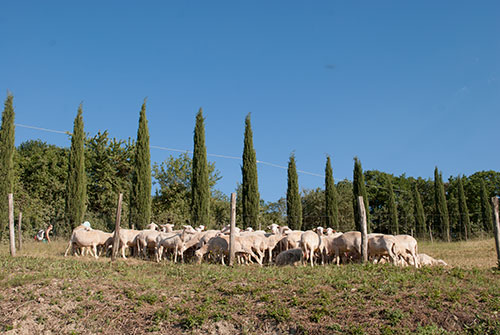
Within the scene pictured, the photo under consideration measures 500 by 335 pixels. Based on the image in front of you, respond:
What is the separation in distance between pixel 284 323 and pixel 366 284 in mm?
2733

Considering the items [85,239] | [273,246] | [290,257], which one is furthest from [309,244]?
[85,239]

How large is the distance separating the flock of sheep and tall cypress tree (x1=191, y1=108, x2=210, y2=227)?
26.0 feet

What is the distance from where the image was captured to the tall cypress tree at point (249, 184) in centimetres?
2859

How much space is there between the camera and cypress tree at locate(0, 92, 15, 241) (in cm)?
2386

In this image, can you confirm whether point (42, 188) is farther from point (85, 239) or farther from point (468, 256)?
point (468, 256)

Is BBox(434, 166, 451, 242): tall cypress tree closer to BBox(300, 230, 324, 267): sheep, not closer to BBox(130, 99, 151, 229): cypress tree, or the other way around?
BBox(130, 99, 151, 229): cypress tree

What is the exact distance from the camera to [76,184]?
84.4 ft

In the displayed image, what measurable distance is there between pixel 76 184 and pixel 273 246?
14.4m

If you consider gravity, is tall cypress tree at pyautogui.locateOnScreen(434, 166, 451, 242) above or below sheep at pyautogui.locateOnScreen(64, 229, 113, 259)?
above

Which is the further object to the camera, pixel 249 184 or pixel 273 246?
pixel 249 184

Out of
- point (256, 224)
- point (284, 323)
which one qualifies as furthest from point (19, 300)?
point (256, 224)

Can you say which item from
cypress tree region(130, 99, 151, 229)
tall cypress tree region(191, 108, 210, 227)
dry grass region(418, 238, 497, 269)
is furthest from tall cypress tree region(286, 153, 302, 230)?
cypress tree region(130, 99, 151, 229)

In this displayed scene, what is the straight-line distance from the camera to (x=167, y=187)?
1663 inches

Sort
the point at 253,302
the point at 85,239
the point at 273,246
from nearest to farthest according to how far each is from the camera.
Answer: the point at 253,302
the point at 273,246
the point at 85,239
